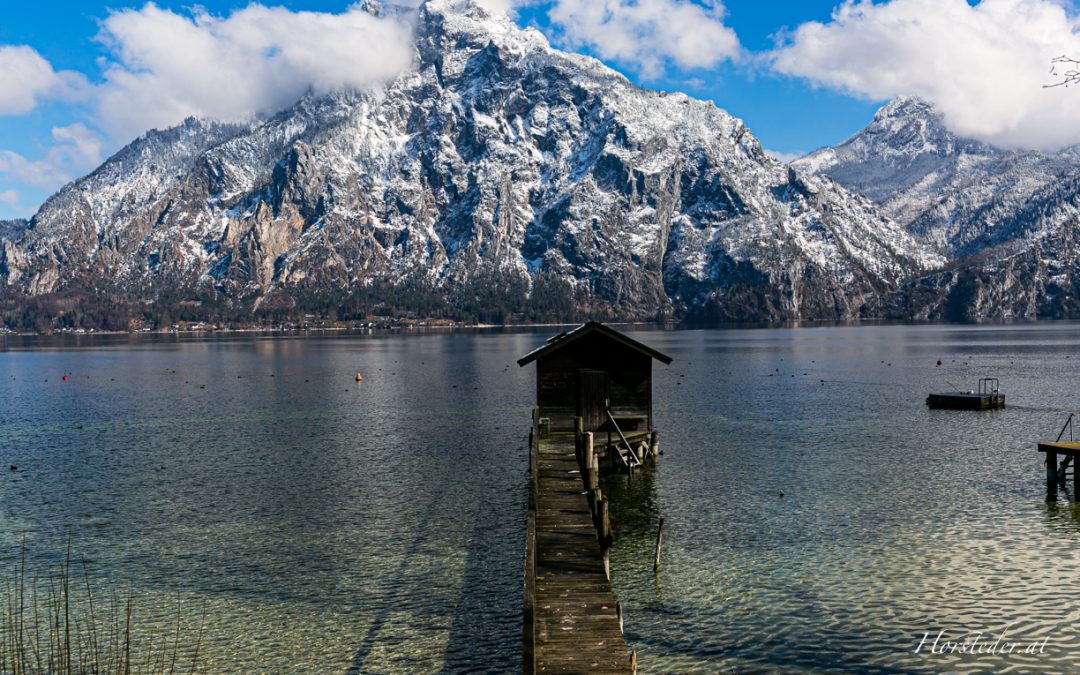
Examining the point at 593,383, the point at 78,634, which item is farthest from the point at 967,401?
the point at 78,634

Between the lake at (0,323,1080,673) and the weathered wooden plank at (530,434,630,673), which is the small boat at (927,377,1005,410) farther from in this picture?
the weathered wooden plank at (530,434,630,673)

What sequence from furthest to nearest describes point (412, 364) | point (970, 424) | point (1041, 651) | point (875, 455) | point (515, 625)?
point (412, 364), point (970, 424), point (875, 455), point (515, 625), point (1041, 651)

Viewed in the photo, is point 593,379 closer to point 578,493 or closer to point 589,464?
point 578,493

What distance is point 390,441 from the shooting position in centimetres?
6800

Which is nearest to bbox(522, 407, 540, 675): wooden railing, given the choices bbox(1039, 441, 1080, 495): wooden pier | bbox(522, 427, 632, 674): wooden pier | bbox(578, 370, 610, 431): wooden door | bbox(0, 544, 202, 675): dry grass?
bbox(522, 427, 632, 674): wooden pier

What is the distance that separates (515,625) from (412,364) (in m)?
137

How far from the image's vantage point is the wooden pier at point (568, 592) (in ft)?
65.8

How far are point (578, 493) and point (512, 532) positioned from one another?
15.2ft

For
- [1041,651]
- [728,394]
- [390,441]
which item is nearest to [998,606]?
[1041,651]

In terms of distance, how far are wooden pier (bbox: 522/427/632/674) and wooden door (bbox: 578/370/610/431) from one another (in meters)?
16.6

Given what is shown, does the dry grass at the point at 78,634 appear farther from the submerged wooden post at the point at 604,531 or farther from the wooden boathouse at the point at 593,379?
the wooden boathouse at the point at 593,379

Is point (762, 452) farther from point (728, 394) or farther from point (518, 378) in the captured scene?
point (518, 378)

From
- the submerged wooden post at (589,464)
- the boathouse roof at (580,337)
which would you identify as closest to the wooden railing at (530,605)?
the submerged wooden post at (589,464)

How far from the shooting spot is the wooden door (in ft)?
179
